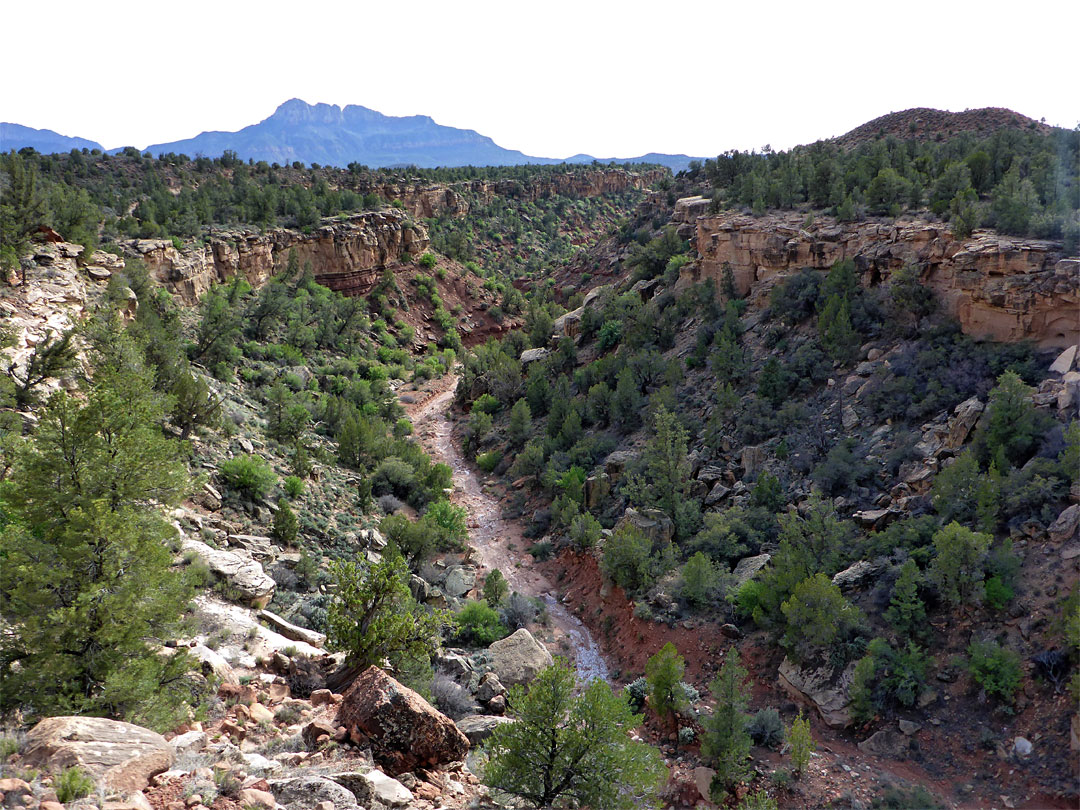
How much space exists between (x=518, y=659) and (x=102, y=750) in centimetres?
1009

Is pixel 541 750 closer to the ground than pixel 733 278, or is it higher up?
closer to the ground

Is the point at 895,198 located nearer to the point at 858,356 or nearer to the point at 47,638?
the point at 858,356

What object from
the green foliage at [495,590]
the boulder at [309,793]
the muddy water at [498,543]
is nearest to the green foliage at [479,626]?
the green foliage at [495,590]

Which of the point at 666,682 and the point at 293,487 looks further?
the point at 293,487

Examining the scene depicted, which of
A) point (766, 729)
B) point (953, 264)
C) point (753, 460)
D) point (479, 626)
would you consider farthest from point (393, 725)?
point (953, 264)

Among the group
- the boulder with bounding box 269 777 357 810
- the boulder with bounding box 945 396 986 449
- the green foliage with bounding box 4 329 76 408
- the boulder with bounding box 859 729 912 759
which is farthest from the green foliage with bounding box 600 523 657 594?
the green foliage with bounding box 4 329 76 408

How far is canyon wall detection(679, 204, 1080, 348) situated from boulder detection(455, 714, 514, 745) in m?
18.6

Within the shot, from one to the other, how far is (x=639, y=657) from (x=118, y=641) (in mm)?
13506

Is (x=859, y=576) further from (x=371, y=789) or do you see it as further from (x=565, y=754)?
(x=371, y=789)

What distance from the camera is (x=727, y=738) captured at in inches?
508

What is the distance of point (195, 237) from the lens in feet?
119

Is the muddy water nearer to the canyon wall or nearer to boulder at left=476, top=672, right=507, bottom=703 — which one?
boulder at left=476, top=672, right=507, bottom=703

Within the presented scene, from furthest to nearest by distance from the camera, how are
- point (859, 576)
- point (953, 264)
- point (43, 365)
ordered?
point (953, 264)
point (43, 365)
point (859, 576)

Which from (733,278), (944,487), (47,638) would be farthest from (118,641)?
(733,278)
